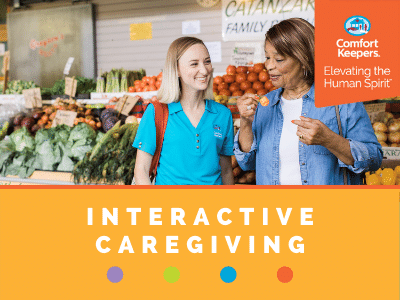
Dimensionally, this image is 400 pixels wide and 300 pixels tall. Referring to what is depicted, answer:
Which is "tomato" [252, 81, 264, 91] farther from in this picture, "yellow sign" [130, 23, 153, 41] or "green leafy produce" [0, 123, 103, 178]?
"yellow sign" [130, 23, 153, 41]

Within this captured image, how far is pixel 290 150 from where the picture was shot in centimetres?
169

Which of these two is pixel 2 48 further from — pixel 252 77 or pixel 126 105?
pixel 252 77

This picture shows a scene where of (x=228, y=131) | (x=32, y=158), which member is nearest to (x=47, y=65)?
(x=32, y=158)

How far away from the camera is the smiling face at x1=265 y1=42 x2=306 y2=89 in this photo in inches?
63.2

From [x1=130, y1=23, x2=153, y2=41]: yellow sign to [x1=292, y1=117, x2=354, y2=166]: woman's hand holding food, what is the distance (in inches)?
254

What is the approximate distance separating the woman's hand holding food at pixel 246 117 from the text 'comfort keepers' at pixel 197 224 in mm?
433

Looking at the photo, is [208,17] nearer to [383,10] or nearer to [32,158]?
[32,158]

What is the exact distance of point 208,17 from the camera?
22.5ft

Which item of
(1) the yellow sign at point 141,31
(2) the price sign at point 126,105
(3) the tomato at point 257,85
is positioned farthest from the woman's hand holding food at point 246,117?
(1) the yellow sign at point 141,31

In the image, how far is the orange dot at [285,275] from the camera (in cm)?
143

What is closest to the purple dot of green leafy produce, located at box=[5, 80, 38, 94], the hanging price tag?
the hanging price tag

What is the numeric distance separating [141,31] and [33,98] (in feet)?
9.07

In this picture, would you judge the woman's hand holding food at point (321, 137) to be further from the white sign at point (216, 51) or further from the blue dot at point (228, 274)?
the white sign at point (216, 51)

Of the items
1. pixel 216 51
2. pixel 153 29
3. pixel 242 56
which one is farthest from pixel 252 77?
pixel 153 29
